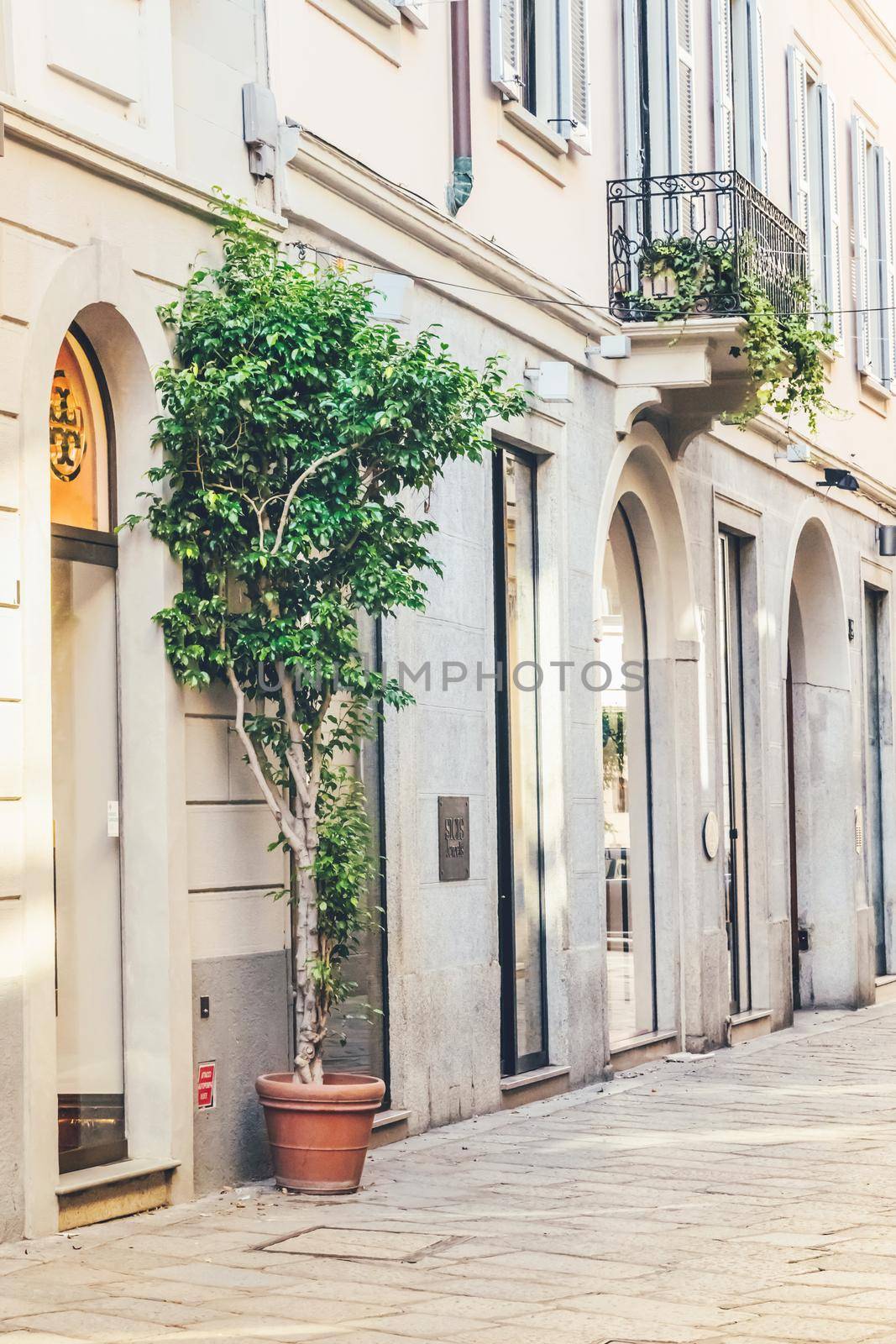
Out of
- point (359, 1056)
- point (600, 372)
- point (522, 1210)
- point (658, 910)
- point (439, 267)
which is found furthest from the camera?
point (658, 910)

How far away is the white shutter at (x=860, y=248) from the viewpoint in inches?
753

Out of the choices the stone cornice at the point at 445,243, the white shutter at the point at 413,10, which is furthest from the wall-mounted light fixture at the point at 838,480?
the white shutter at the point at 413,10

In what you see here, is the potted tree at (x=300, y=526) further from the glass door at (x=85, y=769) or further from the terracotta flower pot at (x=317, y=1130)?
the glass door at (x=85, y=769)

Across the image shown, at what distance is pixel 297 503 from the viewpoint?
8070 millimetres

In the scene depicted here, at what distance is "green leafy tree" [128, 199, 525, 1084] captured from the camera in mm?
8047

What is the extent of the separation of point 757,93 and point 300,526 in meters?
9.18

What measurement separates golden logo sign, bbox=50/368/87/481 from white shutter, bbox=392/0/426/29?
132 inches

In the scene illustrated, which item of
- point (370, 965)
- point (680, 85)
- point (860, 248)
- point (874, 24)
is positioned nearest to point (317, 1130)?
point (370, 965)

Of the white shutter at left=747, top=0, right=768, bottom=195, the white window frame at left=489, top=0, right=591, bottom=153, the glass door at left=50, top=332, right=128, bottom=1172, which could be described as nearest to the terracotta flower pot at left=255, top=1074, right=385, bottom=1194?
the glass door at left=50, top=332, right=128, bottom=1172

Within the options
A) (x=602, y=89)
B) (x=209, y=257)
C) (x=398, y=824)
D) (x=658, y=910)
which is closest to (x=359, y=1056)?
(x=398, y=824)

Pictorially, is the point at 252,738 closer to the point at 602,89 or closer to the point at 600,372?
the point at 600,372

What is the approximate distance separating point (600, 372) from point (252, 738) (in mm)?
5205

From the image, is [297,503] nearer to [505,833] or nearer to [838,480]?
[505,833]

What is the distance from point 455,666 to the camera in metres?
10.7
